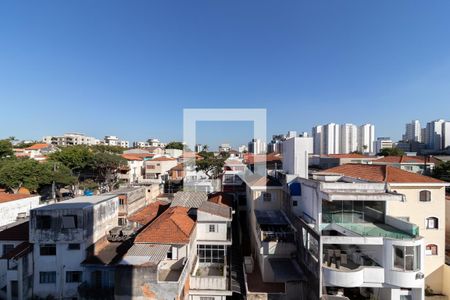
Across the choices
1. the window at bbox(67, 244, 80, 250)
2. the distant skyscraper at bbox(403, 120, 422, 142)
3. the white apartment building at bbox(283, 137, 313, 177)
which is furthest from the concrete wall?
the distant skyscraper at bbox(403, 120, 422, 142)

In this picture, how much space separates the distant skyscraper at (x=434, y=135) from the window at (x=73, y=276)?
10602cm

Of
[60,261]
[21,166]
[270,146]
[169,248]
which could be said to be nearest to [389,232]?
[169,248]

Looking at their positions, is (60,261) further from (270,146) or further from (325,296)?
(270,146)

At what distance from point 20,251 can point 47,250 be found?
1.31 meters

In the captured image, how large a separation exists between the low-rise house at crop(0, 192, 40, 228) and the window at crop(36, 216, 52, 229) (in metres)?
9.58

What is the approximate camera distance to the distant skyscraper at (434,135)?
3177 inches

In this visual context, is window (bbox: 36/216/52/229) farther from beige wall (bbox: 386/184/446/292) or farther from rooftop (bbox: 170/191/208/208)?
beige wall (bbox: 386/184/446/292)

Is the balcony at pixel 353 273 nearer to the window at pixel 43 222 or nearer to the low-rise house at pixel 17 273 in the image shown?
the window at pixel 43 222

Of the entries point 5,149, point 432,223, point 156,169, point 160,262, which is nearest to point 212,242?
point 160,262

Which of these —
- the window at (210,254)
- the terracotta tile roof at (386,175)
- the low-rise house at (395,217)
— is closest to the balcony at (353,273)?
the low-rise house at (395,217)

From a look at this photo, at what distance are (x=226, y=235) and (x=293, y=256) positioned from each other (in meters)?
4.28

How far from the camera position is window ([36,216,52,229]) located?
13375mm

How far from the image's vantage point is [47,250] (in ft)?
44.4

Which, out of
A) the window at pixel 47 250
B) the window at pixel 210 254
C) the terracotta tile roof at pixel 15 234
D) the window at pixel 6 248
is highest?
the terracotta tile roof at pixel 15 234
